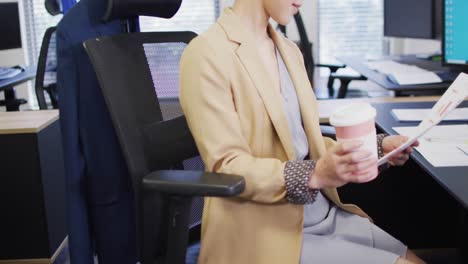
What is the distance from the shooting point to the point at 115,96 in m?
1.20

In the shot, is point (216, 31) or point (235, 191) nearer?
point (235, 191)

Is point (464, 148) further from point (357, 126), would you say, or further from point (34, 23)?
point (34, 23)

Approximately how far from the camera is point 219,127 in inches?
44.8

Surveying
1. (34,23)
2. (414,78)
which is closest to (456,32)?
(414,78)

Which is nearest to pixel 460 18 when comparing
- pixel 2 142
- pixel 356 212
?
pixel 356 212

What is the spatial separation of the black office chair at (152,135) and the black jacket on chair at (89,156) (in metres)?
0.08

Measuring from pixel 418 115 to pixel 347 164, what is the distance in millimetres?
941

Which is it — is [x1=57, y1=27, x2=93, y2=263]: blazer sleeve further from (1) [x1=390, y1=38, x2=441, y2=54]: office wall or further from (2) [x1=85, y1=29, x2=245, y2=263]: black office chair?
(1) [x1=390, y1=38, x2=441, y2=54]: office wall

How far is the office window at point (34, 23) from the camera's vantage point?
16.8 feet

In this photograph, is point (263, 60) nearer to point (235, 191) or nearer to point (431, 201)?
point (235, 191)

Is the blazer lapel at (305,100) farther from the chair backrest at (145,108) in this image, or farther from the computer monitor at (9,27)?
the computer monitor at (9,27)

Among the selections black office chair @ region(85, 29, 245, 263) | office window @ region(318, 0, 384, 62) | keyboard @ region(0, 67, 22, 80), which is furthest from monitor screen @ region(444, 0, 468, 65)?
keyboard @ region(0, 67, 22, 80)

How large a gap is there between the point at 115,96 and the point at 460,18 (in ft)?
5.46

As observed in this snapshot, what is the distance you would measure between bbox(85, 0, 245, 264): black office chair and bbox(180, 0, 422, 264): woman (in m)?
0.08
